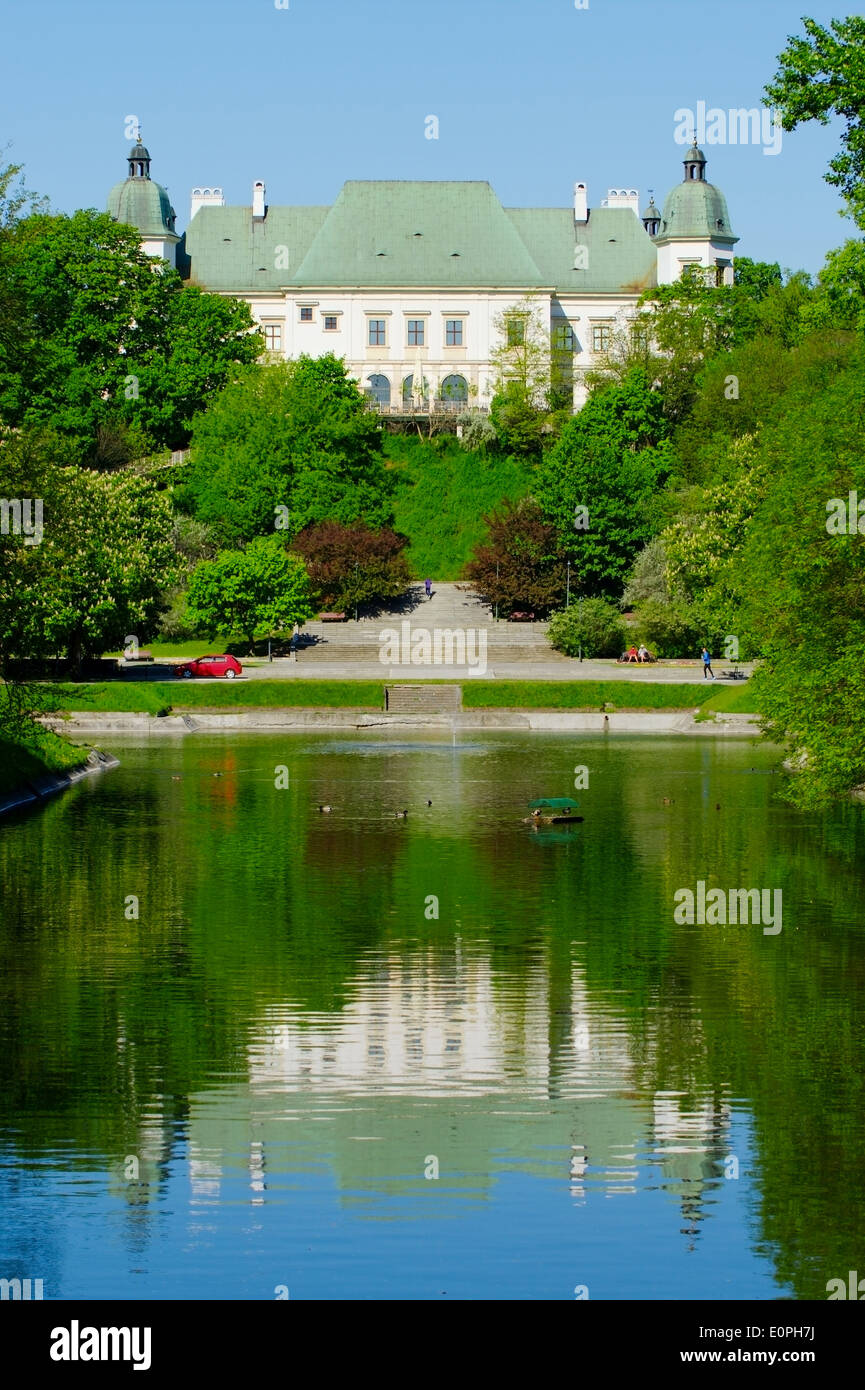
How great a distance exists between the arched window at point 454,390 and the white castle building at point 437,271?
0.10 metres

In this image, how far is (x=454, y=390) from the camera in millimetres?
99375

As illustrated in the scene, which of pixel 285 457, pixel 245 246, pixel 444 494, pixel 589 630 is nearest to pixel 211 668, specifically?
pixel 589 630

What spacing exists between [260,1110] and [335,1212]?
2.83 metres

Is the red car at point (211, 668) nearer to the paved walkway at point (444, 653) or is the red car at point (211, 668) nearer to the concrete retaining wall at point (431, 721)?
the paved walkway at point (444, 653)

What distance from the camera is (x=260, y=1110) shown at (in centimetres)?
1819

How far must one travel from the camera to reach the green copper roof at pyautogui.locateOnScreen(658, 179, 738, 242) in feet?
331

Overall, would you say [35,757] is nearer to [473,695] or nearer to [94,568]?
[94,568]

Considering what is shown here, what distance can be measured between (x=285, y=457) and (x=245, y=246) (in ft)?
101

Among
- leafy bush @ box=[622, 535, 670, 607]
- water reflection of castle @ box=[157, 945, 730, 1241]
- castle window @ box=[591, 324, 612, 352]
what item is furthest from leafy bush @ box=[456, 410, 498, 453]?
water reflection of castle @ box=[157, 945, 730, 1241]

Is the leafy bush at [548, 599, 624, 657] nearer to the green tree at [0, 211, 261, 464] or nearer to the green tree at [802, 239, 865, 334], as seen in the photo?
the green tree at [0, 211, 261, 464]

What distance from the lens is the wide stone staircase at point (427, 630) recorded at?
236 feet

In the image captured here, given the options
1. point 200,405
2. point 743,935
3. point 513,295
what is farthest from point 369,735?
point 513,295

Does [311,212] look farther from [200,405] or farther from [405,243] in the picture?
[200,405]

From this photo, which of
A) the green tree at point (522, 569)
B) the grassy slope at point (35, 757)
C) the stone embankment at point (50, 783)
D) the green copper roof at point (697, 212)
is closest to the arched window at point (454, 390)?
the green copper roof at point (697, 212)
